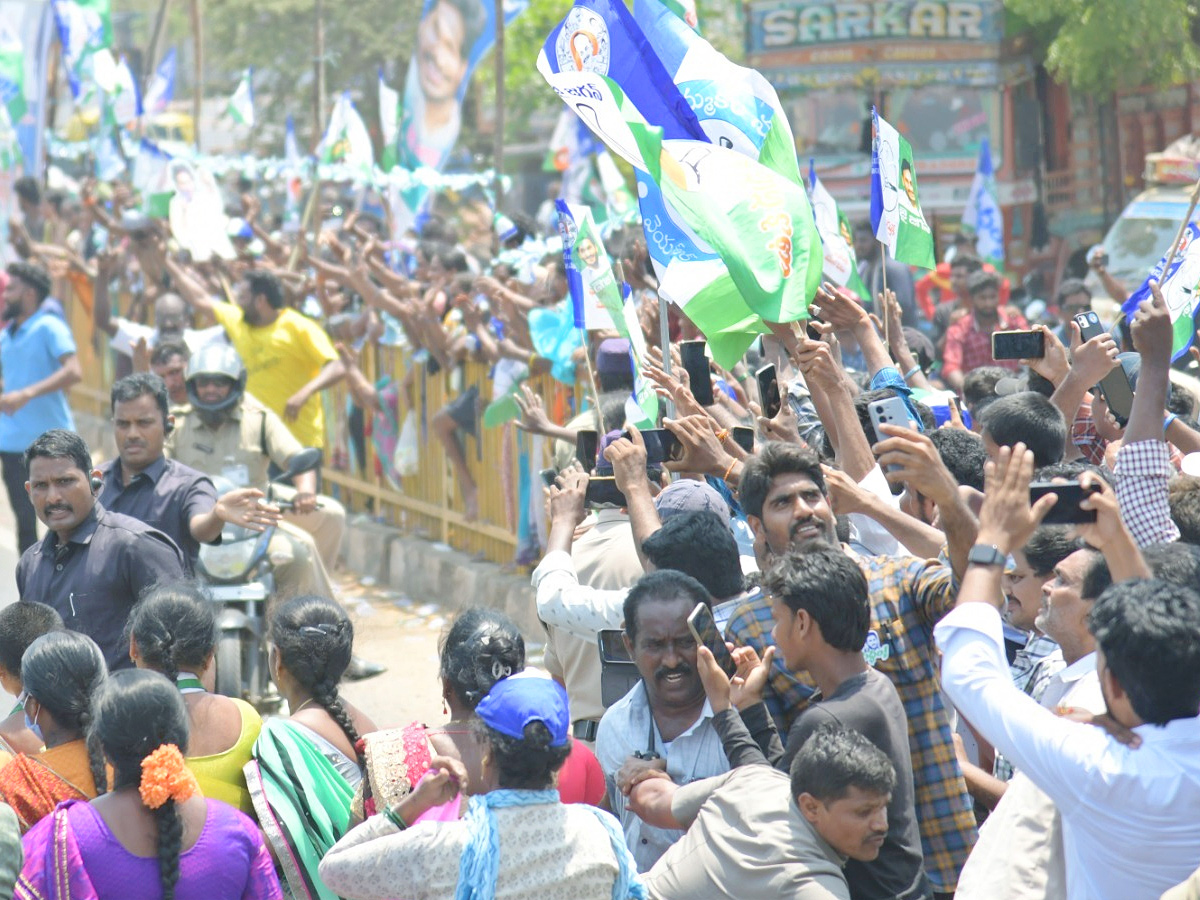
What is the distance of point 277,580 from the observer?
841 centimetres

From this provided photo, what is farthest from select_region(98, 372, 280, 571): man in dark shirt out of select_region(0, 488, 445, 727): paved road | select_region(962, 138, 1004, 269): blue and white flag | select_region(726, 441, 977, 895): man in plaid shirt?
select_region(962, 138, 1004, 269): blue and white flag

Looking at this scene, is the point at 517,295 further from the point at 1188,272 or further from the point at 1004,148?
the point at 1004,148

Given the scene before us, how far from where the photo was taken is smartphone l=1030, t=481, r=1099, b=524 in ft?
11.2

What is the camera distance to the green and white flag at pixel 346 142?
1541 cm

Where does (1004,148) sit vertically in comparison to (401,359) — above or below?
above

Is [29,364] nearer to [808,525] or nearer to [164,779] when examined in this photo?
[808,525]

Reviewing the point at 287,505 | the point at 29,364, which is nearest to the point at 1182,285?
the point at 287,505

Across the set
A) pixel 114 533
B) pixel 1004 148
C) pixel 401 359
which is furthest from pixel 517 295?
pixel 1004 148

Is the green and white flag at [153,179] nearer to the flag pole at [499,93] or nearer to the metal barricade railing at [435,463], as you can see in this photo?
the flag pole at [499,93]

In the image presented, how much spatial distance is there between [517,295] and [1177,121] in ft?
32.4

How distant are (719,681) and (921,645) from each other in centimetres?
63

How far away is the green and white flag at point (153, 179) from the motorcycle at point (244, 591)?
25.9ft

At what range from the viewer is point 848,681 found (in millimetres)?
3807

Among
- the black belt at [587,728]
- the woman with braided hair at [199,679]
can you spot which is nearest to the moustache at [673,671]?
the woman with braided hair at [199,679]
